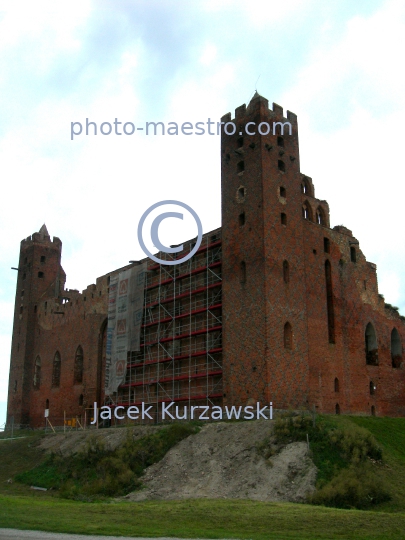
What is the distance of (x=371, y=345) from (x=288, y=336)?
8.12m

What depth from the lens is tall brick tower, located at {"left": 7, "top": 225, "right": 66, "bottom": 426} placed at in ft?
159

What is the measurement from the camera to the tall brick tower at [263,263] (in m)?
27.0

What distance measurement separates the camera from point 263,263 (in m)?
27.9

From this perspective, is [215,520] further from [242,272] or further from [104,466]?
[242,272]

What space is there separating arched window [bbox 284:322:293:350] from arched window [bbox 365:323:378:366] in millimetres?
7758

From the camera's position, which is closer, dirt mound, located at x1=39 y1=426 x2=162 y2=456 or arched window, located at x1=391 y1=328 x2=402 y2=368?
dirt mound, located at x1=39 y1=426 x2=162 y2=456

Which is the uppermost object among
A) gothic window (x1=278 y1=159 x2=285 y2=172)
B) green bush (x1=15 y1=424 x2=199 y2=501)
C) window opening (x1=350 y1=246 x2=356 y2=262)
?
gothic window (x1=278 y1=159 x2=285 y2=172)

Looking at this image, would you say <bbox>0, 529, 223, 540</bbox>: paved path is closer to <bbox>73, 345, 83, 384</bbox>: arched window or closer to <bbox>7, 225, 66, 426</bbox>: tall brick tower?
<bbox>73, 345, 83, 384</bbox>: arched window

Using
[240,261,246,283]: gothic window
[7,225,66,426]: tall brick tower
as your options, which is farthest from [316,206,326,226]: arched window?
[7,225,66,426]: tall brick tower

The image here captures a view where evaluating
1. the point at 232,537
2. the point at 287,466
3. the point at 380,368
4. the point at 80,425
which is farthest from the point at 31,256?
the point at 232,537

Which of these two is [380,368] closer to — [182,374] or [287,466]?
[182,374]

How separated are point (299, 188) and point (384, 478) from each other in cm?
1623

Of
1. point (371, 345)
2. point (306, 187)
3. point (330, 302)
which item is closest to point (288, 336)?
point (330, 302)

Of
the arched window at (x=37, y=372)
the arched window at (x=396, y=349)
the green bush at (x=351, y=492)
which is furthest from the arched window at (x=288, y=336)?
the arched window at (x=37, y=372)
